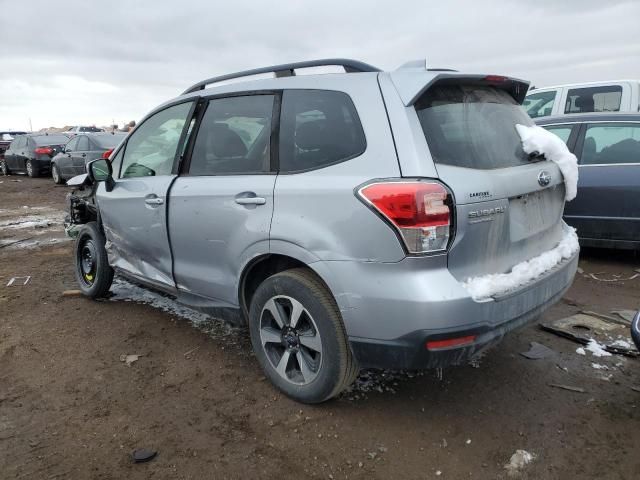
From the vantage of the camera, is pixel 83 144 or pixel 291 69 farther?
pixel 83 144

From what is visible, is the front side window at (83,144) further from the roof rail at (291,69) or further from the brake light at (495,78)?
the brake light at (495,78)

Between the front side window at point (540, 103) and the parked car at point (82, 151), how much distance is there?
35.0ft

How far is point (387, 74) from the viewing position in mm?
2689

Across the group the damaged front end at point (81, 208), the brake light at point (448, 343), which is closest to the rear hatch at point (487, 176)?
the brake light at point (448, 343)

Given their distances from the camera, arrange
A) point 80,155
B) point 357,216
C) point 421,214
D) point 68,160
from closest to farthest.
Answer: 1. point 421,214
2. point 357,216
3. point 80,155
4. point 68,160

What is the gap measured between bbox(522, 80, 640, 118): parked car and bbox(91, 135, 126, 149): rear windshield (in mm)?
11015

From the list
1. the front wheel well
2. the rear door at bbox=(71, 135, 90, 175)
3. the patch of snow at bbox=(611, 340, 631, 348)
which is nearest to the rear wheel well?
the front wheel well

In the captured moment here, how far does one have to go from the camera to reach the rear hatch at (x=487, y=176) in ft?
8.00

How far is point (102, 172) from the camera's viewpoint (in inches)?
169

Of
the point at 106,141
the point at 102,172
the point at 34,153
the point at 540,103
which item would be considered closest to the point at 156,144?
the point at 102,172

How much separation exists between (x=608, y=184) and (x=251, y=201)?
416 cm

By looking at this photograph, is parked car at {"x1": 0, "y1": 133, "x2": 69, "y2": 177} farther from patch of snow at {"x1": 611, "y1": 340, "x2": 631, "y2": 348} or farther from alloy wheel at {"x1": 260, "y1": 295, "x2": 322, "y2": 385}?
patch of snow at {"x1": 611, "y1": 340, "x2": 631, "y2": 348}

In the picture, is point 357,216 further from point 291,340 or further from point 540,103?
point 540,103

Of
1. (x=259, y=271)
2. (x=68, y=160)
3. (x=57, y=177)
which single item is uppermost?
(x=68, y=160)
